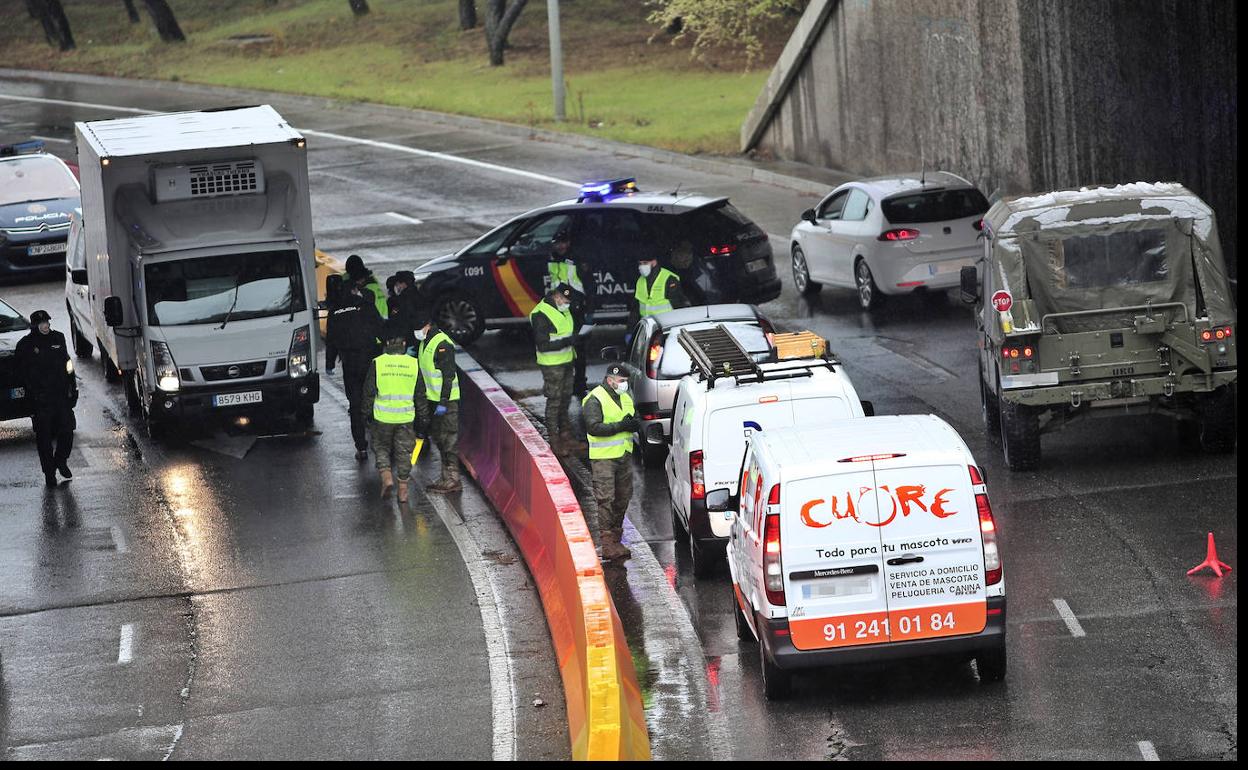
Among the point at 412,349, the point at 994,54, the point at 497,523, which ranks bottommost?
the point at 497,523

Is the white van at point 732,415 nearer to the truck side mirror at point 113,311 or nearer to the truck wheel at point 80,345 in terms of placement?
the truck side mirror at point 113,311

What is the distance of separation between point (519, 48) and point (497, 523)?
38.8 metres

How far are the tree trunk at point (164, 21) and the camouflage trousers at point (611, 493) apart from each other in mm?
48535

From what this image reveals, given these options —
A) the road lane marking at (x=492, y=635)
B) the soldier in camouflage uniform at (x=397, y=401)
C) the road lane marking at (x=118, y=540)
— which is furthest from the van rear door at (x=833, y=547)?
the road lane marking at (x=118, y=540)

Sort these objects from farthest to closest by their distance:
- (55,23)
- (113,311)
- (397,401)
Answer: (55,23), (113,311), (397,401)

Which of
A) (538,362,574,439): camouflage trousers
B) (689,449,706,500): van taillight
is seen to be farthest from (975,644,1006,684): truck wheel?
(538,362,574,439): camouflage trousers

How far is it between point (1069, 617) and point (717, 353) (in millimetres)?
4234

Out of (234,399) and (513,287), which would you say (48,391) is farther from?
(513,287)

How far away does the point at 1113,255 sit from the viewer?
1722 centimetres

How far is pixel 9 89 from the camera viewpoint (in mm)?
56750

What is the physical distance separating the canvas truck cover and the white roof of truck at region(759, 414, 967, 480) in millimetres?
5386

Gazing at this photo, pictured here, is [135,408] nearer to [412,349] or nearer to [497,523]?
[412,349]

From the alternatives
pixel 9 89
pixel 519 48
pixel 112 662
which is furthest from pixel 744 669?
pixel 9 89

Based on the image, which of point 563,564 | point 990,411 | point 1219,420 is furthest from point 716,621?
point 1219,420
